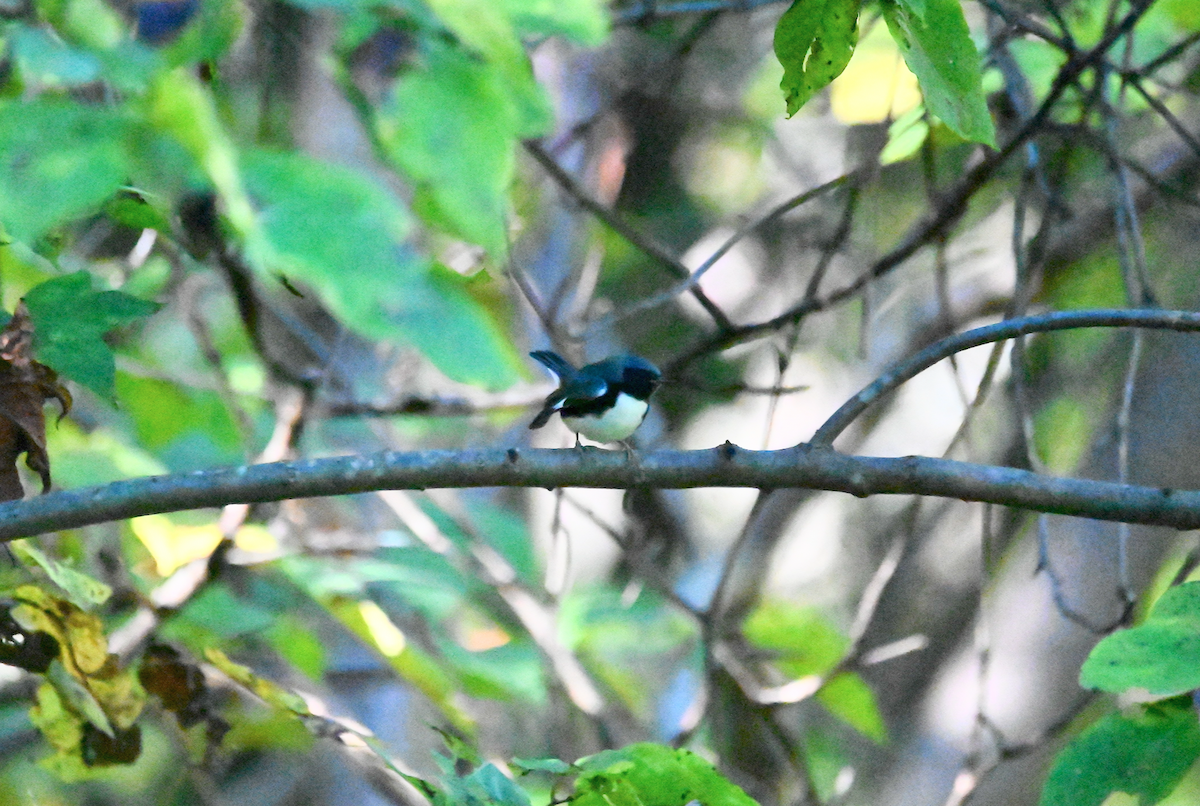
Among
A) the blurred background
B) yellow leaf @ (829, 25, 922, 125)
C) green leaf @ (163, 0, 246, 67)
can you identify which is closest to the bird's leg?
the blurred background

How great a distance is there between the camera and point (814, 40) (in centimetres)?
154

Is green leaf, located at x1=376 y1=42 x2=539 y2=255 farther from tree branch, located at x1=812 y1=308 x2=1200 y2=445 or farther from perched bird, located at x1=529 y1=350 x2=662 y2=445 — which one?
perched bird, located at x1=529 y1=350 x2=662 y2=445

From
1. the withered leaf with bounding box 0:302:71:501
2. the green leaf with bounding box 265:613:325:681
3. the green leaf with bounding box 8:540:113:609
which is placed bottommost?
the green leaf with bounding box 265:613:325:681

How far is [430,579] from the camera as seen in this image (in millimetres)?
3609

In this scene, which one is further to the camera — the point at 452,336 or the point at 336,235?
the point at 452,336

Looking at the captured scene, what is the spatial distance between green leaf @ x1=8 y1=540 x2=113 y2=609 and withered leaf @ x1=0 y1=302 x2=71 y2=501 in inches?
4.5

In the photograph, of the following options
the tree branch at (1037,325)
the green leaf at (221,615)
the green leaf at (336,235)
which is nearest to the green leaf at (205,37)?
the green leaf at (336,235)

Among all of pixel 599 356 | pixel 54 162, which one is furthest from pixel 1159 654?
pixel 599 356

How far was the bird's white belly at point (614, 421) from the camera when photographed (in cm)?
349

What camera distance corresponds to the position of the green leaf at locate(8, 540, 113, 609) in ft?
6.89

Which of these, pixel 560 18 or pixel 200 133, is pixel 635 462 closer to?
pixel 560 18

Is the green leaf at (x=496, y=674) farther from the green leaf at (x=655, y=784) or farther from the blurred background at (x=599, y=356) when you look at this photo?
the green leaf at (x=655, y=784)

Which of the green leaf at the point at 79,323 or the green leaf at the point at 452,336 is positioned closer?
the green leaf at the point at 452,336

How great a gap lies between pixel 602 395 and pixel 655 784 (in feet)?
6.69
